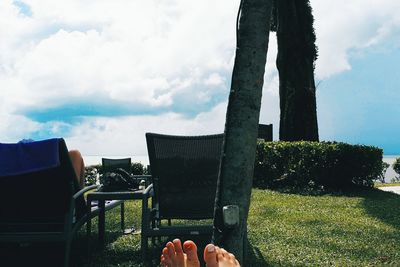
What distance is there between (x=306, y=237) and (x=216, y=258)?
172 inches

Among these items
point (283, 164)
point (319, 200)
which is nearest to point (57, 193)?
point (319, 200)

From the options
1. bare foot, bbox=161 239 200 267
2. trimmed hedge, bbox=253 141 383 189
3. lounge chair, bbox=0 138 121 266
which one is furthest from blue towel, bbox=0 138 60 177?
trimmed hedge, bbox=253 141 383 189

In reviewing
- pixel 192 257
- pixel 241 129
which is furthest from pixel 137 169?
pixel 192 257

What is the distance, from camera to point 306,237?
6.93m

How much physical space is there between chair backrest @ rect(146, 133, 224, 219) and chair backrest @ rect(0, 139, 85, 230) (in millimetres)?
865

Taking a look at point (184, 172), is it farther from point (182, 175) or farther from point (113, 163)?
point (113, 163)

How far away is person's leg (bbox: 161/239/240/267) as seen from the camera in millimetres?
Result: 2729

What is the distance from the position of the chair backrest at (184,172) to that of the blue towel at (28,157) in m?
0.97

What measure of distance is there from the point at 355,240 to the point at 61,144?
4014mm

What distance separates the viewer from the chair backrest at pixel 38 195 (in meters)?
5.23

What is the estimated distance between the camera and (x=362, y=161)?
14336 millimetres

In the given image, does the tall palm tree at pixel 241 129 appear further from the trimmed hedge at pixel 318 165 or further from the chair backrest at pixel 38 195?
the trimmed hedge at pixel 318 165

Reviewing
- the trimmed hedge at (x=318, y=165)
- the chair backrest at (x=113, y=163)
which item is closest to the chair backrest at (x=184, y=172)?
the chair backrest at (x=113, y=163)

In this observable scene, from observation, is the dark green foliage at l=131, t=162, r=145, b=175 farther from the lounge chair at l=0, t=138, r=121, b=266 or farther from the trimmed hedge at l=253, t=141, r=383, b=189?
the lounge chair at l=0, t=138, r=121, b=266
